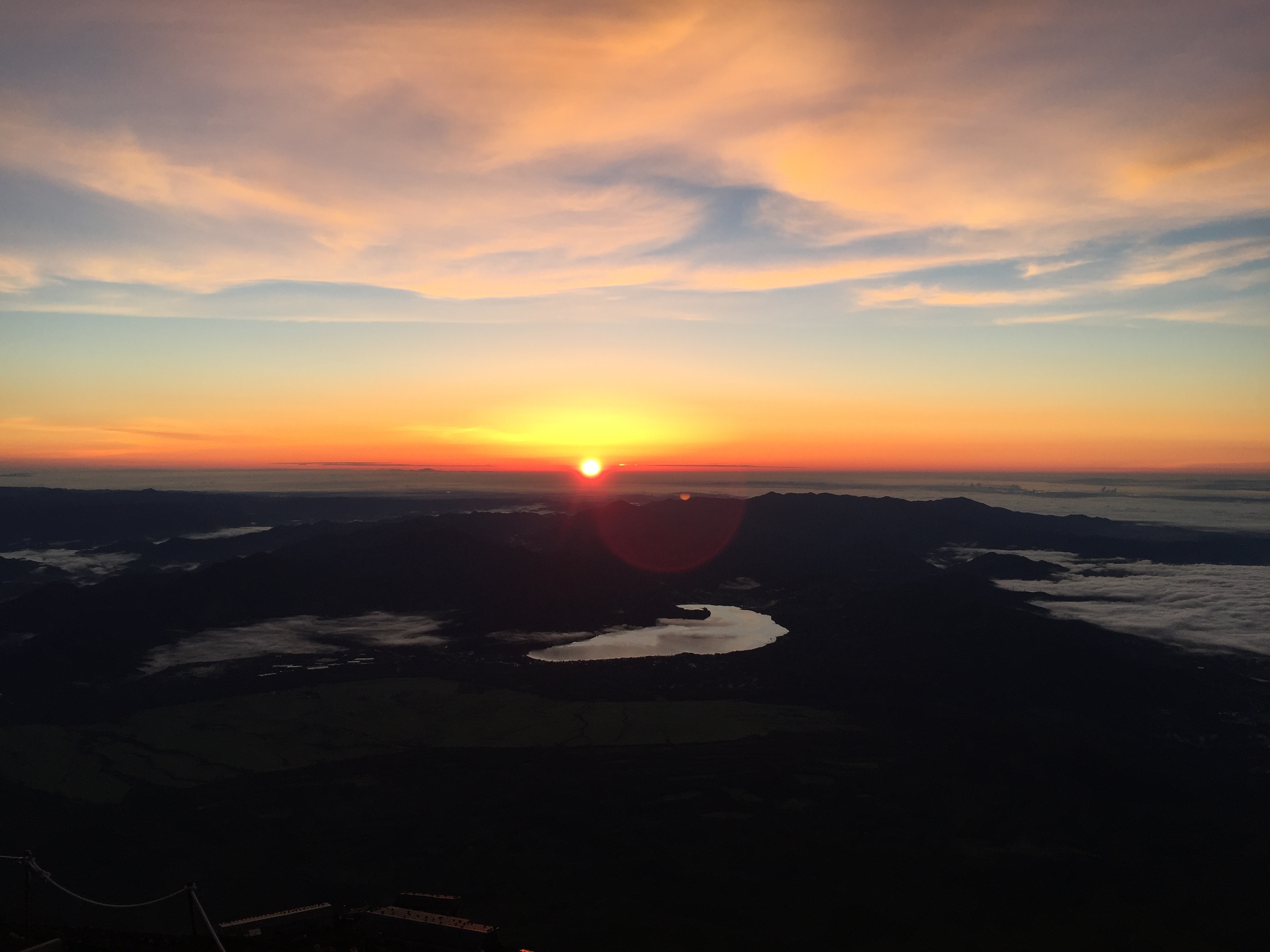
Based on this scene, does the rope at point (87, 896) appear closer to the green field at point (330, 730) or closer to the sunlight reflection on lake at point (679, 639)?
the green field at point (330, 730)

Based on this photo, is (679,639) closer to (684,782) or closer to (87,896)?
(684,782)

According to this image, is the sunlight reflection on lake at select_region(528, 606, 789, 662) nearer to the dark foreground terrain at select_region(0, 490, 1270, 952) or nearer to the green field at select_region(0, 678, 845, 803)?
the dark foreground terrain at select_region(0, 490, 1270, 952)

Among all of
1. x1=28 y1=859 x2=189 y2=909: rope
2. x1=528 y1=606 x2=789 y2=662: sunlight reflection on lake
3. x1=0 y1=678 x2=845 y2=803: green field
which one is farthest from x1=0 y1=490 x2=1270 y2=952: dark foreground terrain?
x1=528 y1=606 x2=789 y2=662: sunlight reflection on lake

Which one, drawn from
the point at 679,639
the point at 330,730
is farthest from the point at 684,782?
the point at 679,639

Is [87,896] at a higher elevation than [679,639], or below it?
higher

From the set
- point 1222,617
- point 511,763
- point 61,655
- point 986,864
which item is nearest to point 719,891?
point 986,864
